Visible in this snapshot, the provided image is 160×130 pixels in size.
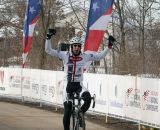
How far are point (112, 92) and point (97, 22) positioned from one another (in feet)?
7.29

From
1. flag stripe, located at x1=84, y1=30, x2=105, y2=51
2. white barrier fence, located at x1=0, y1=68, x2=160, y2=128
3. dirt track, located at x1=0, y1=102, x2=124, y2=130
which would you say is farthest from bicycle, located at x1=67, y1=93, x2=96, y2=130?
flag stripe, located at x1=84, y1=30, x2=105, y2=51

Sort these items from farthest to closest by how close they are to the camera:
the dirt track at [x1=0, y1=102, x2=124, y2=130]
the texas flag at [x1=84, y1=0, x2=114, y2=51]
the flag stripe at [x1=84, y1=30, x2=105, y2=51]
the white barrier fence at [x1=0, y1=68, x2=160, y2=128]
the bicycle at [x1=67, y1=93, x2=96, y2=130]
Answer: the flag stripe at [x1=84, y1=30, x2=105, y2=51], the texas flag at [x1=84, y1=0, x2=114, y2=51], the dirt track at [x1=0, y1=102, x2=124, y2=130], the white barrier fence at [x1=0, y1=68, x2=160, y2=128], the bicycle at [x1=67, y1=93, x2=96, y2=130]

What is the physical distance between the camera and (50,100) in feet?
64.1

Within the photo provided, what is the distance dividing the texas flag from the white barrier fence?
125 centimetres

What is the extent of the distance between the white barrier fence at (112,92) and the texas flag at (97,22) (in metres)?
1.25

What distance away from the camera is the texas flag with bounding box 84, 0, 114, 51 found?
45.8ft

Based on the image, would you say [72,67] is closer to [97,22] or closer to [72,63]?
[72,63]

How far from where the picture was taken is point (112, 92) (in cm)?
1495

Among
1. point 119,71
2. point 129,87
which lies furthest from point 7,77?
point 129,87

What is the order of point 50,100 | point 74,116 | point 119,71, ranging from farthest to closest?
1. point 119,71
2. point 50,100
3. point 74,116

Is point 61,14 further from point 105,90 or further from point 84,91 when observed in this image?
point 84,91

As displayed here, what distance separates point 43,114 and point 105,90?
3142 millimetres

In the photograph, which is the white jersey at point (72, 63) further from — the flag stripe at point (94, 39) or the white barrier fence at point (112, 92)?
the flag stripe at point (94, 39)

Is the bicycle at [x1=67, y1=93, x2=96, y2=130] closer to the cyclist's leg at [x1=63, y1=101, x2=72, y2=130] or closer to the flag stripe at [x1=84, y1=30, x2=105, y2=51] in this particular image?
the cyclist's leg at [x1=63, y1=101, x2=72, y2=130]
